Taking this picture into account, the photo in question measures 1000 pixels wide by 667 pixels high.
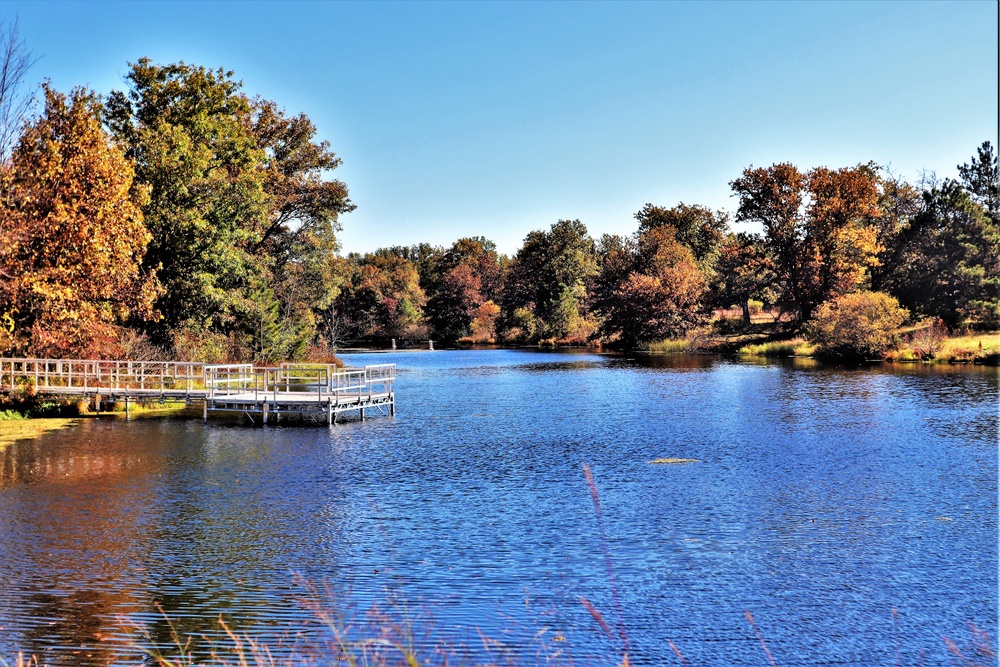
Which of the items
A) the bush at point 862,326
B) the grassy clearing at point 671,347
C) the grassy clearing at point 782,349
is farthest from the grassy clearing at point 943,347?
the grassy clearing at point 671,347

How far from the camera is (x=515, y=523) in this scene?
66.0 feet

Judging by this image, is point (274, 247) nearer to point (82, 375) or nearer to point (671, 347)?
point (82, 375)

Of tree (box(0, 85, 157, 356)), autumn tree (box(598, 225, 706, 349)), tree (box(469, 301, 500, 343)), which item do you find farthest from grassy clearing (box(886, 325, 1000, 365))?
tree (box(469, 301, 500, 343))

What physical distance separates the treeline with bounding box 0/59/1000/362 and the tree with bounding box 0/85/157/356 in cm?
9

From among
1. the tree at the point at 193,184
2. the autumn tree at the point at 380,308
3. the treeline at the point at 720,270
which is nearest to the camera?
the tree at the point at 193,184

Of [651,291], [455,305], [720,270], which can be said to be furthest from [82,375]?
[455,305]

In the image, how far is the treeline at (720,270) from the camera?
74062 millimetres

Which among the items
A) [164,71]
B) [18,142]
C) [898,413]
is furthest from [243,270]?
[898,413]

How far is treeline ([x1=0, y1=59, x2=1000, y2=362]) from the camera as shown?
1476 inches

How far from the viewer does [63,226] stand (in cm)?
3691

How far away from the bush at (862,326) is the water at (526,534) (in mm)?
35885

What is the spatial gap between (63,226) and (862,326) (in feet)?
194

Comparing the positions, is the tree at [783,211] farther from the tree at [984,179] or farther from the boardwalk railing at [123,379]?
the boardwalk railing at [123,379]

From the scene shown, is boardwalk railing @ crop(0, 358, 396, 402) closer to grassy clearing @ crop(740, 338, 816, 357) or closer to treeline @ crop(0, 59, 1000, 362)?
treeline @ crop(0, 59, 1000, 362)
